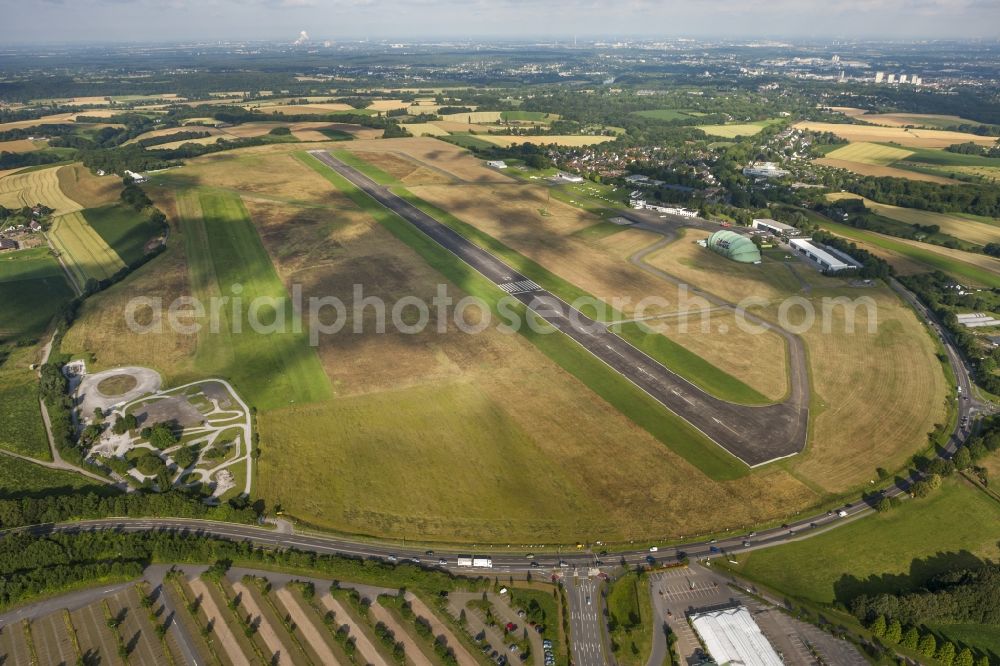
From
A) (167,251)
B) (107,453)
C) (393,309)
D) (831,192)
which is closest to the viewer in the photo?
(107,453)

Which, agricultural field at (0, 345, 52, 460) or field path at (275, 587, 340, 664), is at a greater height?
agricultural field at (0, 345, 52, 460)

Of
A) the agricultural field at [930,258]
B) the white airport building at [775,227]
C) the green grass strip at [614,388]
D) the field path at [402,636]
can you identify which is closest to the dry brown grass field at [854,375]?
the green grass strip at [614,388]

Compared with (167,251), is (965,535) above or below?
below

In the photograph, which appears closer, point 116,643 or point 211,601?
point 116,643

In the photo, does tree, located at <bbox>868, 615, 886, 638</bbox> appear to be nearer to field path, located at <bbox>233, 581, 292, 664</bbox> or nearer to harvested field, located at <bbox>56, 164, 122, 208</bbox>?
field path, located at <bbox>233, 581, 292, 664</bbox>

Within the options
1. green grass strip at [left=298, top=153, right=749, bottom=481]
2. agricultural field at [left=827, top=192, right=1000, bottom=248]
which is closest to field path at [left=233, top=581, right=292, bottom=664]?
green grass strip at [left=298, top=153, right=749, bottom=481]

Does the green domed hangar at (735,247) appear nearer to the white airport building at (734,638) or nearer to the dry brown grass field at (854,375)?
the dry brown grass field at (854,375)

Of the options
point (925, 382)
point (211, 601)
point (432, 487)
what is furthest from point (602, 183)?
point (211, 601)

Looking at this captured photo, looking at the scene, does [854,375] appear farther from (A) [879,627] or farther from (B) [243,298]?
(B) [243,298]

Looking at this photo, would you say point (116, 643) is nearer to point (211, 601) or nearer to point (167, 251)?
point (211, 601)
